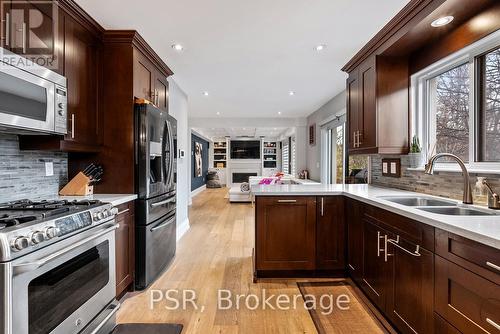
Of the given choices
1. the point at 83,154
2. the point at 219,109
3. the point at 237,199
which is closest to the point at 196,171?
A: the point at 237,199

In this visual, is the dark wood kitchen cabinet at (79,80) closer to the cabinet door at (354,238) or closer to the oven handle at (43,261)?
the oven handle at (43,261)

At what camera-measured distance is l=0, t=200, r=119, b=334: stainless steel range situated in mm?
1187

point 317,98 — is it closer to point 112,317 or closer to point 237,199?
point 237,199

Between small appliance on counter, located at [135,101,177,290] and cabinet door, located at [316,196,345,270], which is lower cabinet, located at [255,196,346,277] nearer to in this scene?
cabinet door, located at [316,196,345,270]

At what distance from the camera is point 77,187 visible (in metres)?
2.37

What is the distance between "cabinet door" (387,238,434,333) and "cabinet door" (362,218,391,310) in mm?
81

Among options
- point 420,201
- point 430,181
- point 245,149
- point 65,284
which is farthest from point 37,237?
point 245,149

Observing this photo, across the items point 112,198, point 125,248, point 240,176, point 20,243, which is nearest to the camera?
point 20,243

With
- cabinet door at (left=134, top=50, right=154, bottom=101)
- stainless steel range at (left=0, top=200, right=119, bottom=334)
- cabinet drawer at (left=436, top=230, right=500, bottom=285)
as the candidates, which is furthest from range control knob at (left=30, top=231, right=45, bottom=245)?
cabinet drawer at (left=436, top=230, right=500, bottom=285)

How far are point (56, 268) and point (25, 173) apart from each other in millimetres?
1102

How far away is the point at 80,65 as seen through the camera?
2301 mm

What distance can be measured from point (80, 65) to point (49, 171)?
3.02 ft

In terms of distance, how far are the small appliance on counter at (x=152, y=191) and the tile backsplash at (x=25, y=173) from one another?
0.67 m

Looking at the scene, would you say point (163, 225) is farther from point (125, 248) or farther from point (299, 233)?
point (299, 233)
